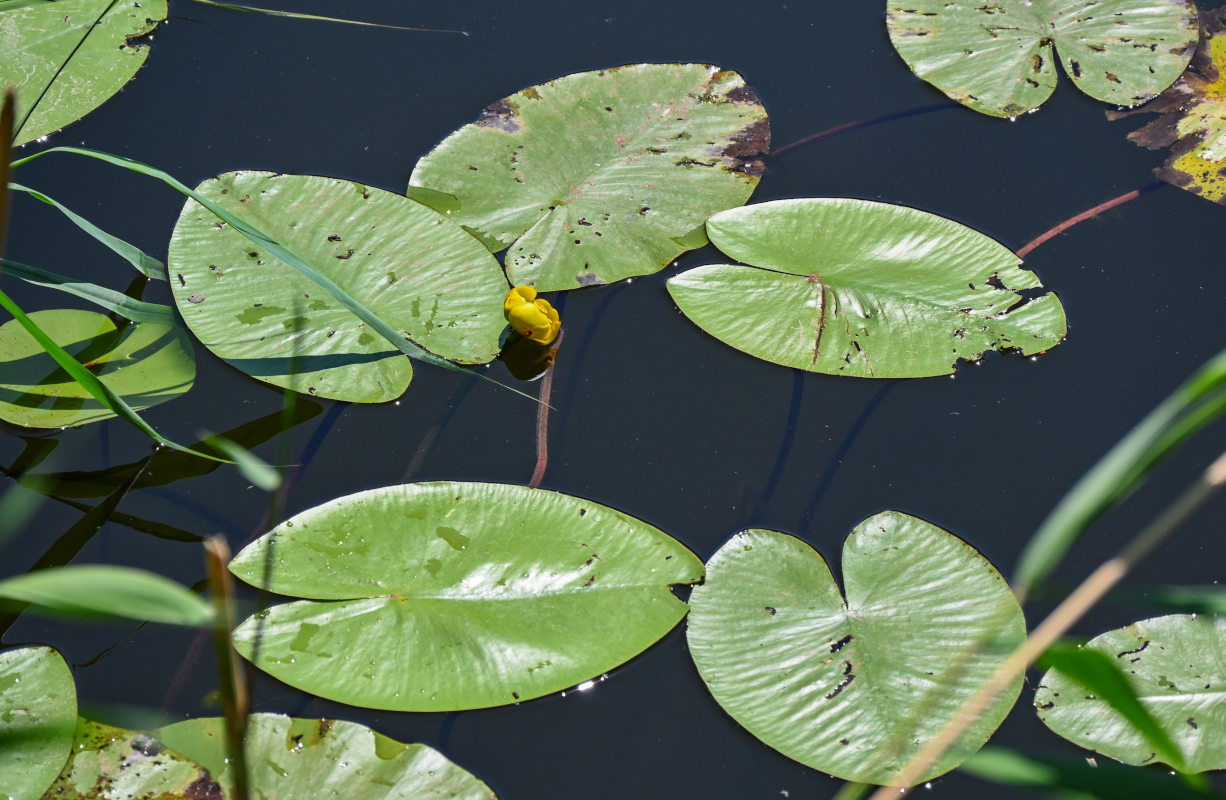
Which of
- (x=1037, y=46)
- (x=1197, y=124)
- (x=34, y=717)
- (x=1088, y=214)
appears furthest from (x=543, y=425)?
(x=1197, y=124)

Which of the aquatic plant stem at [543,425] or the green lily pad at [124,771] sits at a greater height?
the aquatic plant stem at [543,425]

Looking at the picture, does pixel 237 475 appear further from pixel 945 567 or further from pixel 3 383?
pixel 945 567

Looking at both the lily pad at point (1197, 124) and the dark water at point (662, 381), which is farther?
the lily pad at point (1197, 124)

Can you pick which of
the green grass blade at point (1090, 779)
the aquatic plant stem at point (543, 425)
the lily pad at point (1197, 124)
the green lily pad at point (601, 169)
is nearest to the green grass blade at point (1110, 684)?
the green grass blade at point (1090, 779)

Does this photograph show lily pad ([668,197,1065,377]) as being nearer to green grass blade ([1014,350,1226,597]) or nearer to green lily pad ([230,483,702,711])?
green lily pad ([230,483,702,711])

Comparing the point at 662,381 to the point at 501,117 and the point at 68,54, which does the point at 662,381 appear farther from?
the point at 68,54

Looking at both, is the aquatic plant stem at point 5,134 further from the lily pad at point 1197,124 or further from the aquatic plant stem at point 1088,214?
the lily pad at point 1197,124

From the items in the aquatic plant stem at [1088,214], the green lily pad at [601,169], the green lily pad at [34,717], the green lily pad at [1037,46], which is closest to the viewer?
the green lily pad at [34,717]

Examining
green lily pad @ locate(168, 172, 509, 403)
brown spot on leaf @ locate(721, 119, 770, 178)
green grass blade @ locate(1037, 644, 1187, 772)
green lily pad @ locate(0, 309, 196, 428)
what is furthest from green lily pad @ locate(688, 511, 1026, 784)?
green lily pad @ locate(0, 309, 196, 428)
